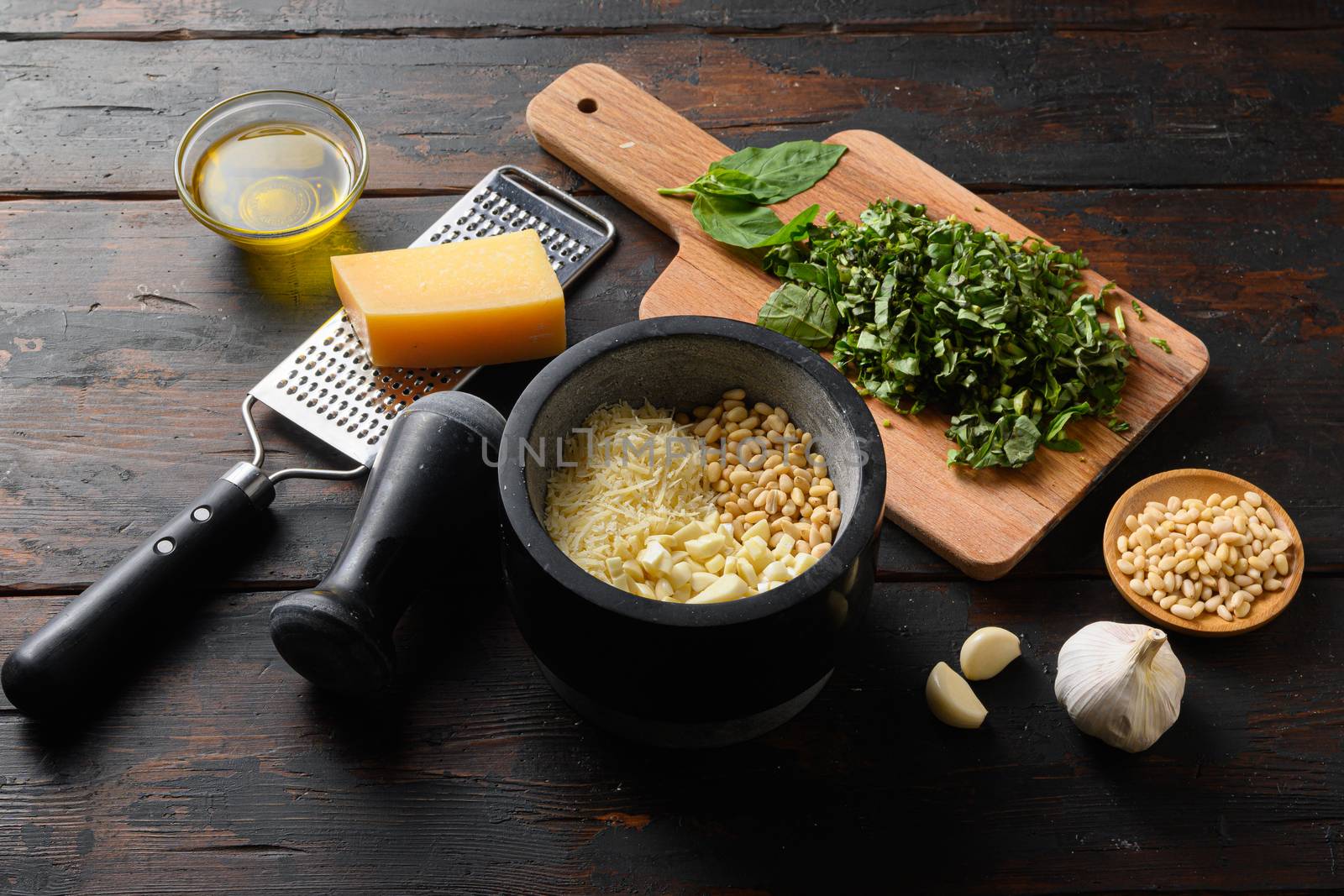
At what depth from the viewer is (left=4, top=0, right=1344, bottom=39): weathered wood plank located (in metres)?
2.30

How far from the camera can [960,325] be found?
1.77m

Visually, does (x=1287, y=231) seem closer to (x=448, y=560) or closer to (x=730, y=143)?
(x=730, y=143)

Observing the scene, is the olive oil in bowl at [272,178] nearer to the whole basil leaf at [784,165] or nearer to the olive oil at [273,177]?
the olive oil at [273,177]

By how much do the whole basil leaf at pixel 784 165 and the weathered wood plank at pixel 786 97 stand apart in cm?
13

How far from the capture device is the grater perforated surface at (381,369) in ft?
5.94

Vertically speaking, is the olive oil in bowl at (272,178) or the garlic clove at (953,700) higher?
the olive oil in bowl at (272,178)

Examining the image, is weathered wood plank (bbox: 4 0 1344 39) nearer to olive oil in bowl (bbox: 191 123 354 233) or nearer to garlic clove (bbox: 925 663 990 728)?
olive oil in bowl (bbox: 191 123 354 233)

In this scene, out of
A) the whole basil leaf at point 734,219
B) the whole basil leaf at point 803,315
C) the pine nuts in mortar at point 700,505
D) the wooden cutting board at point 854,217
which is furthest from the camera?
the whole basil leaf at point 734,219

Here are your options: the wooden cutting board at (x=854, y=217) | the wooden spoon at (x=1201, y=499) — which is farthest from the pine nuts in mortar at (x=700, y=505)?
the wooden spoon at (x=1201, y=499)

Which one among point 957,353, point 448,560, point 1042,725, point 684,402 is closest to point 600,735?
point 448,560

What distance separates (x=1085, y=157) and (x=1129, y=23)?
40cm

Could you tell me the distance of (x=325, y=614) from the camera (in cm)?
145

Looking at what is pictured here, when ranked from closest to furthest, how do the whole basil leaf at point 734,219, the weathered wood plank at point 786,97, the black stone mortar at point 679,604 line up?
the black stone mortar at point 679,604 < the whole basil leaf at point 734,219 < the weathered wood plank at point 786,97

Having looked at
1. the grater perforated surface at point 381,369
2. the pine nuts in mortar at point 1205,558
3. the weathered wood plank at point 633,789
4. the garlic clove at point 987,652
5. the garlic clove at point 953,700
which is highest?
the grater perforated surface at point 381,369
